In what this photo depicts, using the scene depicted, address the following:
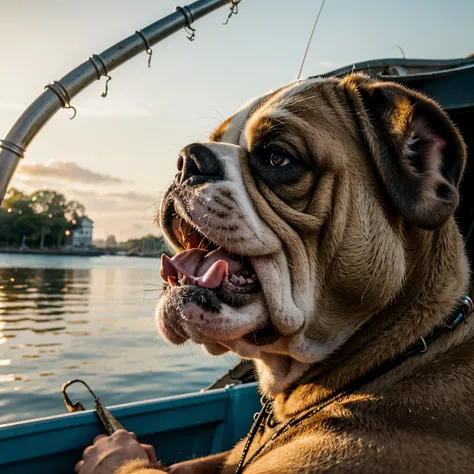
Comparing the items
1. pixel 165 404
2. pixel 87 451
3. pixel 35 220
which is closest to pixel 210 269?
pixel 87 451

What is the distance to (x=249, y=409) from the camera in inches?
187

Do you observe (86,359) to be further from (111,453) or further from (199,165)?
(199,165)

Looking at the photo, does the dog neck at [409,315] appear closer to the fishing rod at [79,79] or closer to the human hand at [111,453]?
the human hand at [111,453]

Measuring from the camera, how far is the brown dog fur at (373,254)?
7.58ft

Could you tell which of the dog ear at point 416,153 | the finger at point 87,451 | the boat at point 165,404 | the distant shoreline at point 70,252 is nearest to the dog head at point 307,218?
the dog ear at point 416,153

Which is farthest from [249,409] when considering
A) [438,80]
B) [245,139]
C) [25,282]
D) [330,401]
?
[25,282]

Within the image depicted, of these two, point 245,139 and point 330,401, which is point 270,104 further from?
point 330,401

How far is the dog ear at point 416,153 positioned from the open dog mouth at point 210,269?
0.75m

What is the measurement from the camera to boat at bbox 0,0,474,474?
11.6ft

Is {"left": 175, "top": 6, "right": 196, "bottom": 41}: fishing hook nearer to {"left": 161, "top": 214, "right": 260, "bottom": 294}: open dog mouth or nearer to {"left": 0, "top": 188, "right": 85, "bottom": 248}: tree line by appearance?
{"left": 161, "top": 214, "right": 260, "bottom": 294}: open dog mouth

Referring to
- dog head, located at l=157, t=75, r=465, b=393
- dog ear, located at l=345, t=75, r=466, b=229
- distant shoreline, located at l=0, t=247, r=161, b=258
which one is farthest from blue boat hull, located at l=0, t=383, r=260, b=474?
distant shoreline, located at l=0, t=247, r=161, b=258

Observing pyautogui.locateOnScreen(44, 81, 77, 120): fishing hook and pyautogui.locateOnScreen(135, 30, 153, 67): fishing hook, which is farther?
pyautogui.locateOnScreen(135, 30, 153, 67): fishing hook

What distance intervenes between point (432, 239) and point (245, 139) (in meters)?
1.05

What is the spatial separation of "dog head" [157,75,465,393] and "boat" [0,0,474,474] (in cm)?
139
